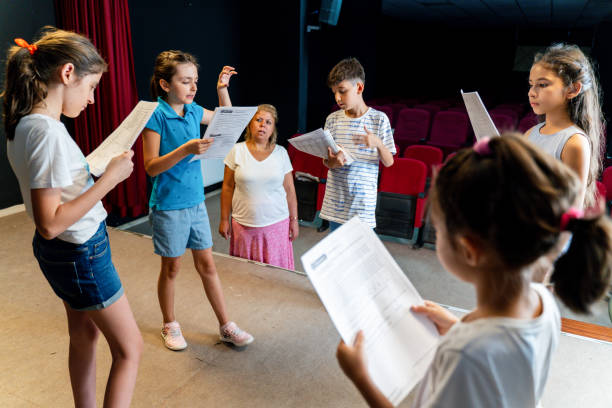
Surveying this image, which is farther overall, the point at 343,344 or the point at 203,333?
the point at 203,333

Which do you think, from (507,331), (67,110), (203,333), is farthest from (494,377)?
(203,333)

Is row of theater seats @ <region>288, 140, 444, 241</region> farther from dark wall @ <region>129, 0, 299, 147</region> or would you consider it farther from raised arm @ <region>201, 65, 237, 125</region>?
raised arm @ <region>201, 65, 237, 125</region>

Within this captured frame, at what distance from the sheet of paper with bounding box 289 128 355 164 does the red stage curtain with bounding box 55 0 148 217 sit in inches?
102

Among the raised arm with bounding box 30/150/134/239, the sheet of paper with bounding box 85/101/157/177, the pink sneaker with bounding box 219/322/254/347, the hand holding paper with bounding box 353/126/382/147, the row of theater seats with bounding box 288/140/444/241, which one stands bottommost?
the pink sneaker with bounding box 219/322/254/347

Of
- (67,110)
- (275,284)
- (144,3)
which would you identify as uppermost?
(144,3)

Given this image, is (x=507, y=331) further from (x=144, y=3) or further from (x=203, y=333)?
(x=144, y=3)

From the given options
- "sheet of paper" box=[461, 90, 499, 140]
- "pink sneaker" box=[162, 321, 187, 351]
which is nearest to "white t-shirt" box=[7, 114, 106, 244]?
"pink sneaker" box=[162, 321, 187, 351]

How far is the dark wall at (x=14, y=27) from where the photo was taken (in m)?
3.94

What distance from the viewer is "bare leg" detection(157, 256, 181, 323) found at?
2.14 meters

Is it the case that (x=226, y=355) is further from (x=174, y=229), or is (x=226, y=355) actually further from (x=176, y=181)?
(x=176, y=181)

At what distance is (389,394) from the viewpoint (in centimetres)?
90

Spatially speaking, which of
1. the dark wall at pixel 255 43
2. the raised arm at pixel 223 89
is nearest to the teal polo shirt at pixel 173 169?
the raised arm at pixel 223 89

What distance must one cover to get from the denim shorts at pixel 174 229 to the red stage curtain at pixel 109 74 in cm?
265

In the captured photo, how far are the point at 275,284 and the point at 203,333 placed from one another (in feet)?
2.04
